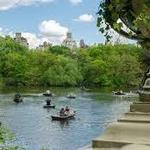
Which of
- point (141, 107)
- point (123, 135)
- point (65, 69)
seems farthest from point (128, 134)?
point (65, 69)

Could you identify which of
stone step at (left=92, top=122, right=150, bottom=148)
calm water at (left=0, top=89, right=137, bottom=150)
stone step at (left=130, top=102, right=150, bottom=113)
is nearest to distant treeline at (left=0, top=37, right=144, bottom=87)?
calm water at (left=0, top=89, right=137, bottom=150)

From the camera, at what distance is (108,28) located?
4457 millimetres

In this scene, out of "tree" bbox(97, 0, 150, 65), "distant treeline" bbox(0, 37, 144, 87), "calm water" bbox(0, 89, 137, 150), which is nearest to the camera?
"tree" bbox(97, 0, 150, 65)

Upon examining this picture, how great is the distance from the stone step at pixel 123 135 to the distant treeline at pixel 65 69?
335 feet

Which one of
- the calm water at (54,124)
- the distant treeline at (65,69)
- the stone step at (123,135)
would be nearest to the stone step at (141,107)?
the stone step at (123,135)

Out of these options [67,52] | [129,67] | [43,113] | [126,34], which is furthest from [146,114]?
[67,52]

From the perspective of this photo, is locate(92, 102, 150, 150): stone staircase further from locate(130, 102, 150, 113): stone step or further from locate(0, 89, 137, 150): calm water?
locate(0, 89, 137, 150): calm water

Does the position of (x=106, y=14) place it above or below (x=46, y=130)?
above

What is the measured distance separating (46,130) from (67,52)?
3951 inches

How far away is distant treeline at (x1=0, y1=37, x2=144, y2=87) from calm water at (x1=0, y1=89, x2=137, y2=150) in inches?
1862

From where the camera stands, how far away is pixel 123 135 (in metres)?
4.18

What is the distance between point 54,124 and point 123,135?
133ft

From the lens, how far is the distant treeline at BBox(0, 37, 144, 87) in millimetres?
113312

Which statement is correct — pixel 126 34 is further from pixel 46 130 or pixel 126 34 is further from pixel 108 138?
pixel 46 130
